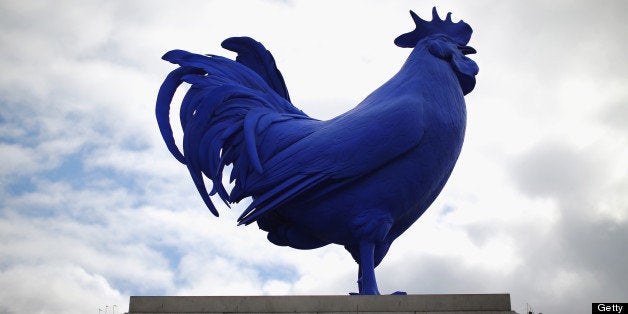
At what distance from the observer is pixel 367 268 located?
9477mm

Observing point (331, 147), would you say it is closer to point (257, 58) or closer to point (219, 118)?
point (219, 118)

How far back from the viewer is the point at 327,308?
28.3 ft

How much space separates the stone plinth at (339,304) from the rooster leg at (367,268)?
2.21ft

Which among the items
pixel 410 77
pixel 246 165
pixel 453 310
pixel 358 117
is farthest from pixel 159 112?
pixel 453 310

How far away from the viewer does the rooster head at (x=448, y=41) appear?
10805mm

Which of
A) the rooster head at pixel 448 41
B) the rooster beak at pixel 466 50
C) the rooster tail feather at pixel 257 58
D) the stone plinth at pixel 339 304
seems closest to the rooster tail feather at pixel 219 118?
the rooster tail feather at pixel 257 58

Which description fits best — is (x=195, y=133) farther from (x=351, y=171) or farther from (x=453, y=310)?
(x=453, y=310)

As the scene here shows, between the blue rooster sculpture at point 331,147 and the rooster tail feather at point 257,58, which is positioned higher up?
the rooster tail feather at point 257,58

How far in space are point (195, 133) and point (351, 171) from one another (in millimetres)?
2399

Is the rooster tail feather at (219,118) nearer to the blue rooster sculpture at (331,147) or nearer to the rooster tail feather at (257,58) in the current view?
the blue rooster sculpture at (331,147)

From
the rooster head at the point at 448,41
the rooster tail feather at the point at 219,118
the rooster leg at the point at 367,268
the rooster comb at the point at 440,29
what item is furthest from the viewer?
the rooster comb at the point at 440,29

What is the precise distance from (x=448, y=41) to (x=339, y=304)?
15.1 ft

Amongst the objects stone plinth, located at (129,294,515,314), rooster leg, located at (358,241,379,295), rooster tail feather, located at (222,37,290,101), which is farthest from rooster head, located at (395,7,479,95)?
stone plinth, located at (129,294,515,314)

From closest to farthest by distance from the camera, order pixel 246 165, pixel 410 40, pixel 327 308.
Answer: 1. pixel 327 308
2. pixel 246 165
3. pixel 410 40
